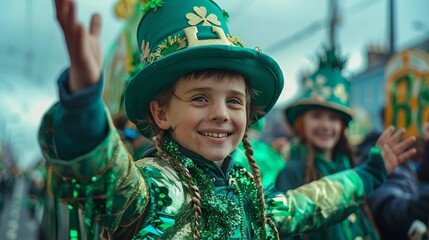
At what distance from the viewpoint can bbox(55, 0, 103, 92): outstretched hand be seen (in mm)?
1084

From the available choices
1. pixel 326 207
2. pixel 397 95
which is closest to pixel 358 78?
pixel 397 95

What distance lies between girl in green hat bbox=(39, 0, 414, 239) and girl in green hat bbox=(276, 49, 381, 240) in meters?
1.10

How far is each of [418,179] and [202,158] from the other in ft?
6.77

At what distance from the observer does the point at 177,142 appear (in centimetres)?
171

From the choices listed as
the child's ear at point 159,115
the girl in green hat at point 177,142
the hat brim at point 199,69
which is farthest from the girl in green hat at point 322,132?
the child's ear at point 159,115

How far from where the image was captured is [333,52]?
11.7 feet

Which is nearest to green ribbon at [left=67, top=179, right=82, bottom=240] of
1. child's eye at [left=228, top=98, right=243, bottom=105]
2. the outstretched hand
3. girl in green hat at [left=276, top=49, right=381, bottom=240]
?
Answer: the outstretched hand

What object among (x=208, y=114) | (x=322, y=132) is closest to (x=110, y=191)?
(x=208, y=114)

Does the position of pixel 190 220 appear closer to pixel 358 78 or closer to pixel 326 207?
pixel 326 207

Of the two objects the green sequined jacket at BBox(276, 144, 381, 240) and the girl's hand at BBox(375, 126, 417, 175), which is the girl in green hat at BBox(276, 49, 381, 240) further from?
the girl's hand at BBox(375, 126, 417, 175)

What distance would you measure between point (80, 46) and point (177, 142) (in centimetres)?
68

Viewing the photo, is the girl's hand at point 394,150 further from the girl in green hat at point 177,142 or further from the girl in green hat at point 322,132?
the girl in green hat at point 322,132

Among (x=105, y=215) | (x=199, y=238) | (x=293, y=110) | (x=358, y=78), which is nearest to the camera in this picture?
(x=105, y=215)

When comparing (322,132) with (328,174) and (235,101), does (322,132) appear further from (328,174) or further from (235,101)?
(235,101)
